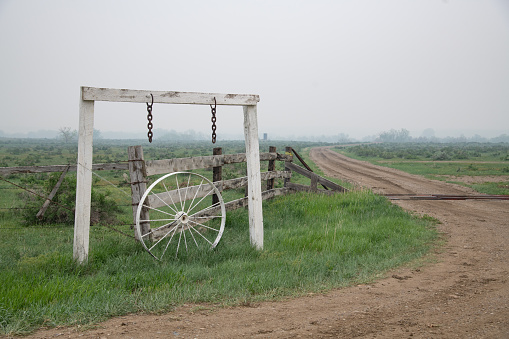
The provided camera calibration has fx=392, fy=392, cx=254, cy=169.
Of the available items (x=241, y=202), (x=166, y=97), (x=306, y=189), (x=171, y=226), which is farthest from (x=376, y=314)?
(x=306, y=189)

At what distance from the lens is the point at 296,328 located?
4125 millimetres

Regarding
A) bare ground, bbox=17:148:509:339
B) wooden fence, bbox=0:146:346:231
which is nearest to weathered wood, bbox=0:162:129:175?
wooden fence, bbox=0:146:346:231

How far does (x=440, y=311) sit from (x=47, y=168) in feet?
29.5

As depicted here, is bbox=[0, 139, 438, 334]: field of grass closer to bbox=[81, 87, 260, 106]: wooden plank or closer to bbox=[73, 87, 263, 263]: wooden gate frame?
bbox=[73, 87, 263, 263]: wooden gate frame

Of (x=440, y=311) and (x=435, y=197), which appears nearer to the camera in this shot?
(x=440, y=311)

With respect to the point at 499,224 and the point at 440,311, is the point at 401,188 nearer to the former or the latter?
the point at 499,224

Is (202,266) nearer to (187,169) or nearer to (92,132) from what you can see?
(187,169)

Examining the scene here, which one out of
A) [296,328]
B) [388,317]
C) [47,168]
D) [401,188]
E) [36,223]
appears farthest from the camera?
[401,188]

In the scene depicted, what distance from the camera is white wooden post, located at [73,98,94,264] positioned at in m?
5.88

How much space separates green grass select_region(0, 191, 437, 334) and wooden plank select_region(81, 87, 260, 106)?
8.05 ft

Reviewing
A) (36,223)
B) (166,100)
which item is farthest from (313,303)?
(36,223)

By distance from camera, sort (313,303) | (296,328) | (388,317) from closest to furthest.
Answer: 1. (296,328)
2. (388,317)
3. (313,303)

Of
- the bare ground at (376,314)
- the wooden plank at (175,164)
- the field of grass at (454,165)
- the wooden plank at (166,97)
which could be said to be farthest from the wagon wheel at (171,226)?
the field of grass at (454,165)

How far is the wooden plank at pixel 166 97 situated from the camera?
19.6 ft
